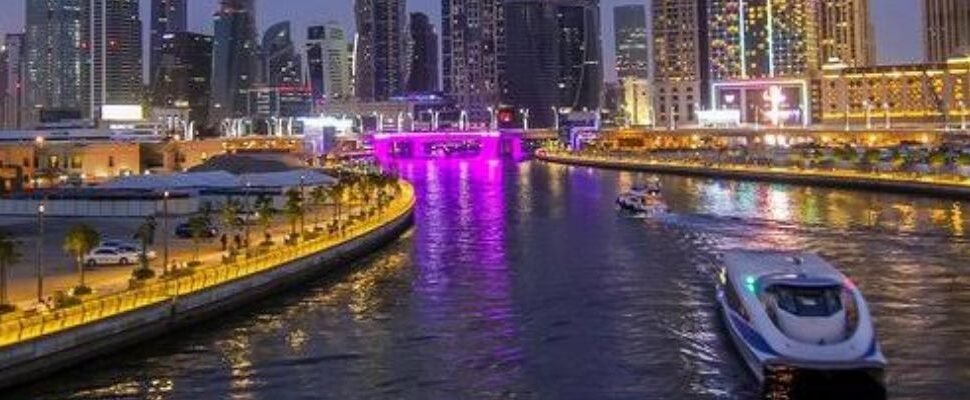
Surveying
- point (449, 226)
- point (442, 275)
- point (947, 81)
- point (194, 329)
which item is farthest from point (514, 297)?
point (947, 81)

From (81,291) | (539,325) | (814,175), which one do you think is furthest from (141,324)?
(814,175)

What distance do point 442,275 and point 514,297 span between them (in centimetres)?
726

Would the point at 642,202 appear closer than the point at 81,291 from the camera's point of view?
No

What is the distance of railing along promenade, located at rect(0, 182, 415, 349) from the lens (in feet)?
90.8

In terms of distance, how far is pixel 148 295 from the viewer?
33.2 meters

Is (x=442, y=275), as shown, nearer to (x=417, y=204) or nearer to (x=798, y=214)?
(x=798, y=214)

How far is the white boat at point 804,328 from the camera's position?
77.2ft

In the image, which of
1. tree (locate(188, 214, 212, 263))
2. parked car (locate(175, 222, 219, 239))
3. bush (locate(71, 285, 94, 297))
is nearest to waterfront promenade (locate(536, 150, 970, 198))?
parked car (locate(175, 222, 219, 239))

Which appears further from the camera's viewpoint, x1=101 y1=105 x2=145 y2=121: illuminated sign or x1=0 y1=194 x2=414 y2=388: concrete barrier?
x1=101 y1=105 x2=145 y2=121: illuminated sign

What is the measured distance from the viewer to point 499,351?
29953 millimetres

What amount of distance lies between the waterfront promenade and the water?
89.4ft

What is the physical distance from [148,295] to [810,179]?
90782 millimetres

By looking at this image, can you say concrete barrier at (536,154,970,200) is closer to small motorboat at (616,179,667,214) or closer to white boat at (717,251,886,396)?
small motorboat at (616,179,667,214)

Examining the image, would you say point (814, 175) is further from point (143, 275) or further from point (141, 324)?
point (141, 324)
